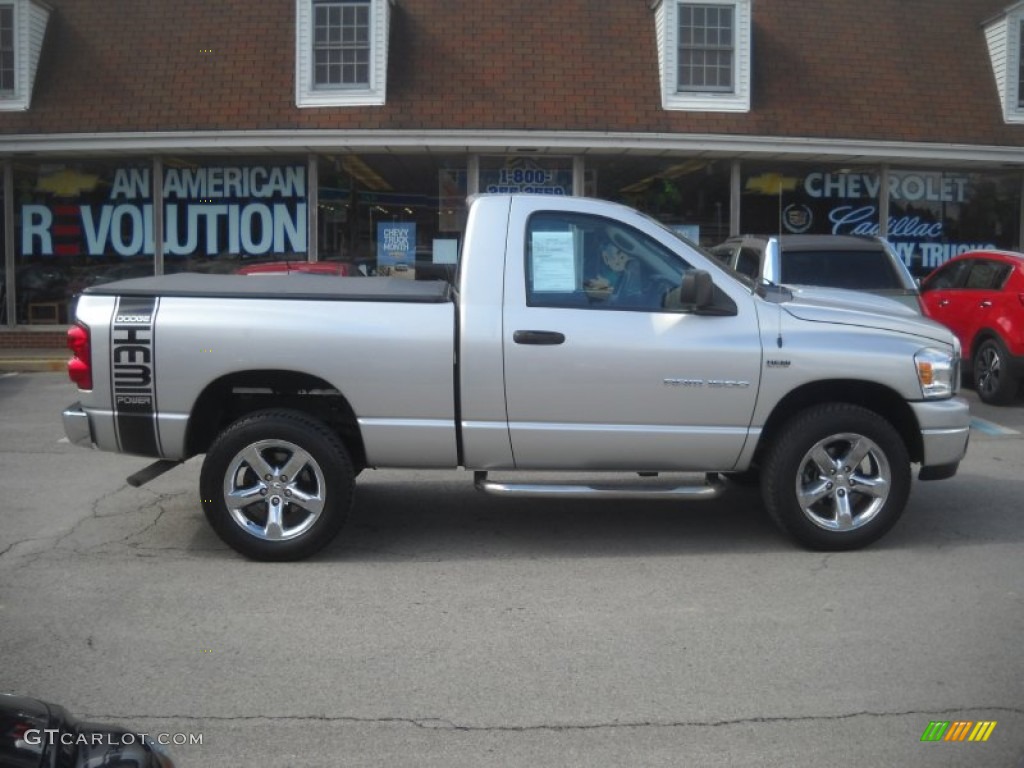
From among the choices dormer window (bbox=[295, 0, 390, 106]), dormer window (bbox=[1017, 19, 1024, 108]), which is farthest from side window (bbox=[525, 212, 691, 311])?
dormer window (bbox=[1017, 19, 1024, 108])

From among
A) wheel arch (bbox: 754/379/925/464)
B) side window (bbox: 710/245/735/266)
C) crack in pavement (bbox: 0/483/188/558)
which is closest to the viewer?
wheel arch (bbox: 754/379/925/464)

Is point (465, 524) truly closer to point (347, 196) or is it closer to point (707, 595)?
point (707, 595)

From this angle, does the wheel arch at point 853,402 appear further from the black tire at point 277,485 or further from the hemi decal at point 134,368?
the hemi decal at point 134,368

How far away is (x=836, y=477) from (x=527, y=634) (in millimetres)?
2275

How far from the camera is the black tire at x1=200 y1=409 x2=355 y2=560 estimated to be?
20.6 ft

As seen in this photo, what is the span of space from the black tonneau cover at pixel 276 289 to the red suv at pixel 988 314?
25.3 ft

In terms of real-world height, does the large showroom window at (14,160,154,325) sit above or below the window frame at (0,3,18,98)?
below

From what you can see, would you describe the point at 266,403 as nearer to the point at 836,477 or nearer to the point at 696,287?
the point at 696,287

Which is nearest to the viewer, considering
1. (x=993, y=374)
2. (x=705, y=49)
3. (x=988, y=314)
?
(x=993, y=374)

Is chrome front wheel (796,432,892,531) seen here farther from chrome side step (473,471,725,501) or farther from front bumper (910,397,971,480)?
chrome side step (473,471,725,501)

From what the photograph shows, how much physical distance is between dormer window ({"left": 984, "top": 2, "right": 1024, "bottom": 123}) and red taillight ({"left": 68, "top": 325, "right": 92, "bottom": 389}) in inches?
611

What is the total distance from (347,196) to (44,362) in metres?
5.02

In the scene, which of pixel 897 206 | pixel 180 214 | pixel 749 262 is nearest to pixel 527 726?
pixel 749 262

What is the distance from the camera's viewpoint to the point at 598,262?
6.51 meters
